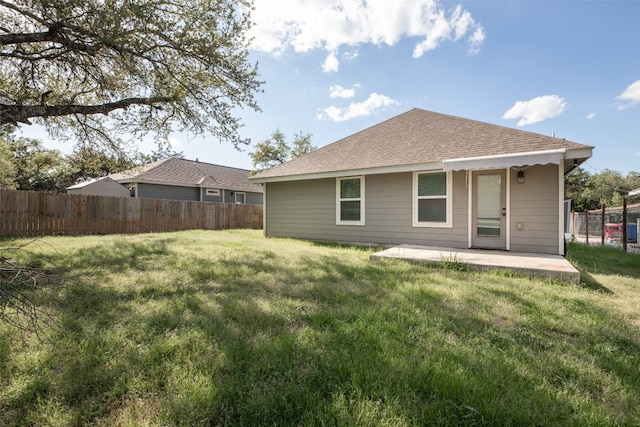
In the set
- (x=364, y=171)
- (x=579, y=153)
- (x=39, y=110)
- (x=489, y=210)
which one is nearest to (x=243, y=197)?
(x=364, y=171)

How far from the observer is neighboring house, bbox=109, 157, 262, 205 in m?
17.3

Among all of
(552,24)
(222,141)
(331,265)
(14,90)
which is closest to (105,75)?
(14,90)

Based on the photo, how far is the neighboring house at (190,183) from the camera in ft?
56.9

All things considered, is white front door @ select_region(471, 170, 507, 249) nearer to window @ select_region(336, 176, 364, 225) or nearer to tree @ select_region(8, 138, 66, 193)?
window @ select_region(336, 176, 364, 225)

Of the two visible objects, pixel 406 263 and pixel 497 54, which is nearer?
pixel 406 263

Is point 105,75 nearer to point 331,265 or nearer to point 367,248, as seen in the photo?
point 331,265

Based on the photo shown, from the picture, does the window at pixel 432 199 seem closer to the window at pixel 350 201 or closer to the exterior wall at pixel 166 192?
the window at pixel 350 201

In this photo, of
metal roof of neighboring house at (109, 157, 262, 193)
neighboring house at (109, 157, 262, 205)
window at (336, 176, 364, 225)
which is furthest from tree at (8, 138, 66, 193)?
window at (336, 176, 364, 225)

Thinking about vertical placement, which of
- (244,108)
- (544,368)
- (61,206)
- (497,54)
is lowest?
(544,368)

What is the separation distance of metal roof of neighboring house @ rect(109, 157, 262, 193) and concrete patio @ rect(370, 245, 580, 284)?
479 inches

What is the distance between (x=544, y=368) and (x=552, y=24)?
32.5 ft

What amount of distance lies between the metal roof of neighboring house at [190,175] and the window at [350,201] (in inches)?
345

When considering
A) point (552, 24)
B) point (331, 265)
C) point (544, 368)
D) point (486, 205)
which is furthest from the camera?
point (552, 24)

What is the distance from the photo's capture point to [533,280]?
4578mm
